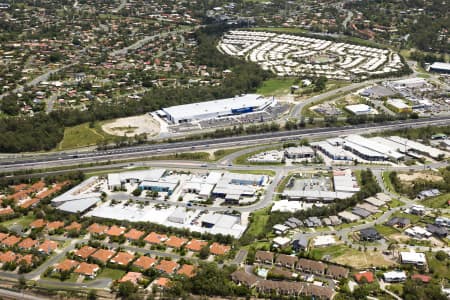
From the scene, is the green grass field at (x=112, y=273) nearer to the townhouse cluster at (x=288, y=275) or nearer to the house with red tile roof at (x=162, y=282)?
the house with red tile roof at (x=162, y=282)

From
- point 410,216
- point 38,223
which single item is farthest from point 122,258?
point 410,216

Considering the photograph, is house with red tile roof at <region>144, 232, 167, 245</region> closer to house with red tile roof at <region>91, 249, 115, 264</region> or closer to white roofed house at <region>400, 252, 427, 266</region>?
house with red tile roof at <region>91, 249, 115, 264</region>

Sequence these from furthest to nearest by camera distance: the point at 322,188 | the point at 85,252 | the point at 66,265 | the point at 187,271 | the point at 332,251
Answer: the point at 322,188
the point at 85,252
the point at 332,251
the point at 66,265
the point at 187,271

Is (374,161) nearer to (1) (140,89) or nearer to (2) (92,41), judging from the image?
(1) (140,89)

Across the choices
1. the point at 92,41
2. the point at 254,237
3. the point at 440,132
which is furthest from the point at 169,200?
the point at 92,41

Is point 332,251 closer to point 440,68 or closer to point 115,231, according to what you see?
point 115,231

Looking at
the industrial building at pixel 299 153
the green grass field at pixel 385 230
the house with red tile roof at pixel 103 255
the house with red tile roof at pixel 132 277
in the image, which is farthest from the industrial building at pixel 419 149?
the house with red tile roof at pixel 103 255
